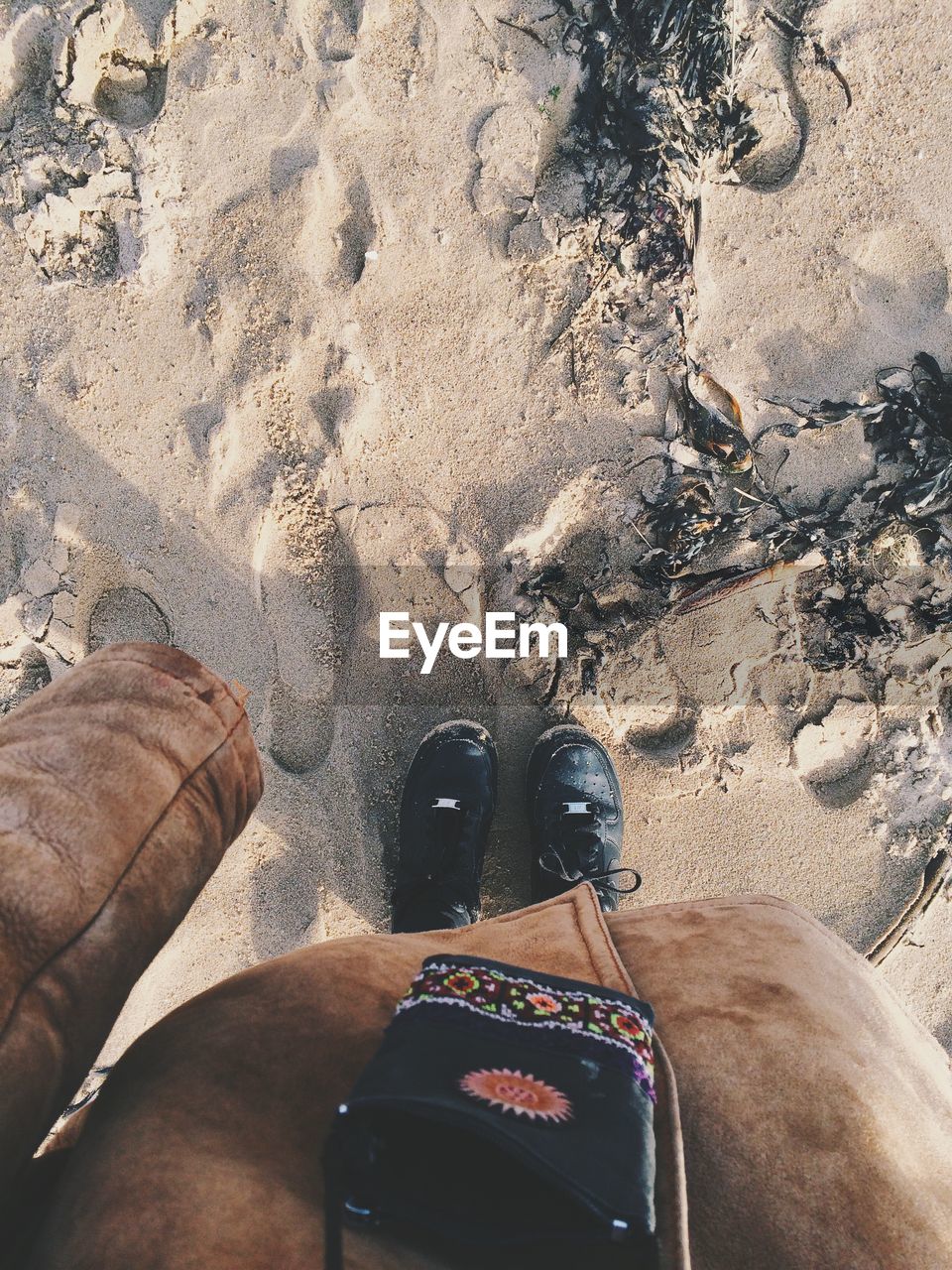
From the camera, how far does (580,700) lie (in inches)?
96.3

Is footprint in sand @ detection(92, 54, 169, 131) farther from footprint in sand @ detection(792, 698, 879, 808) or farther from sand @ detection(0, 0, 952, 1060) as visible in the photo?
footprint in sand @ detection(792, 698, 879, 808)

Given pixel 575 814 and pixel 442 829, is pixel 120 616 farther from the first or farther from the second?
pixel 575 814

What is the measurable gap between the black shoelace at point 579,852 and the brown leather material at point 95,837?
1036mm

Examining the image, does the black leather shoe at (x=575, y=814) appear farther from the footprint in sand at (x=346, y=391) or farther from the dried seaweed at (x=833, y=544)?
the footprint in sand at (x=346, y=391)

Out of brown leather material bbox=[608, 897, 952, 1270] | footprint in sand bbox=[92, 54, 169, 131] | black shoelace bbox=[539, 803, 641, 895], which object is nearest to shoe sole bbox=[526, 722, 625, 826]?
black shoelace bbox=[539, 803, 641, 895]

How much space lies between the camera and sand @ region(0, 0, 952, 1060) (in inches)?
90.4

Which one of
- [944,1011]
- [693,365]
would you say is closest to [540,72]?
[693,365]

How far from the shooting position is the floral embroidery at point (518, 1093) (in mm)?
948

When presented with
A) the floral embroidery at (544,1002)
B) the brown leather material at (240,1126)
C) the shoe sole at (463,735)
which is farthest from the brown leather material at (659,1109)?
the shoe sole at (463,735)

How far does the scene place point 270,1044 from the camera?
3.78 ft

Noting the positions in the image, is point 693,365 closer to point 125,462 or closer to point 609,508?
point 609,508

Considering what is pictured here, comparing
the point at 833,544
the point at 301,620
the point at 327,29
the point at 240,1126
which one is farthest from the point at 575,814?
the point at 327,29

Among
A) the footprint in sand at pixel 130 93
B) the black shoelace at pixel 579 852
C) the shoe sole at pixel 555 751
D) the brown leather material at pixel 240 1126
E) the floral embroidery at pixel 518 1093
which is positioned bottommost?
the black shoelace at pixel 579 852

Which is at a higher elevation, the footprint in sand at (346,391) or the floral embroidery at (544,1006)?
the footprint in sand at (346,391)
